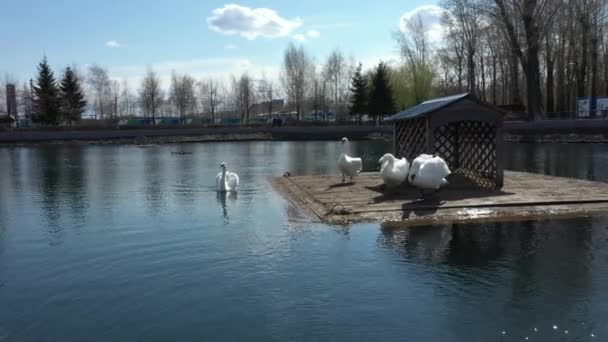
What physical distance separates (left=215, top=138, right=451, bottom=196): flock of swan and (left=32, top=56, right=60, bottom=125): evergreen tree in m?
62.7

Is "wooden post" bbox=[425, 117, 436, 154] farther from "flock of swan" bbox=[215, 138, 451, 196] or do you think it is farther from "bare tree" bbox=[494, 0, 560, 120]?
"bare tree" bbox=[494, 0, 560, 120]

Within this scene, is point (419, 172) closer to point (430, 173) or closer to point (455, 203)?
point (430, 173)

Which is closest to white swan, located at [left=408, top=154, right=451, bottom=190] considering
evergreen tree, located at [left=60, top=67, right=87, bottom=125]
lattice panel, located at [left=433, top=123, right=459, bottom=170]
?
lattice panel, located at [left=433, top=123, right=459, bottom=170]

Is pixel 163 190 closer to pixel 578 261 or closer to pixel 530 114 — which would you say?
pixel 578 261

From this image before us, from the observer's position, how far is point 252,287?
8859 millimetres

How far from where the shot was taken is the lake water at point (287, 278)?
7344 millimetres

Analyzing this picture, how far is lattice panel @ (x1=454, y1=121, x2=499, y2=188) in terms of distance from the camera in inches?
714

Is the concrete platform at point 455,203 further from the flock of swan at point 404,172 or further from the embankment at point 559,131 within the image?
Answer: the embankment at point 559,131

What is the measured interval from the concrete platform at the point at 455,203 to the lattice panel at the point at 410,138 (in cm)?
162

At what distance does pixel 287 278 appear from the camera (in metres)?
9.24

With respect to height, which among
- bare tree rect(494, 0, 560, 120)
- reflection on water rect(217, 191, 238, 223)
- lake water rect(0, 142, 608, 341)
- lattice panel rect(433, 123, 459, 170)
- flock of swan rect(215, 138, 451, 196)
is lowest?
lake water rect(0, 142, 608, 341)

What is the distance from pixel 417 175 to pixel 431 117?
273 cm

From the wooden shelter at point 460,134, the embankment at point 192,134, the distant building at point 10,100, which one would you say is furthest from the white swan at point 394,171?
the distant building at point 10,100

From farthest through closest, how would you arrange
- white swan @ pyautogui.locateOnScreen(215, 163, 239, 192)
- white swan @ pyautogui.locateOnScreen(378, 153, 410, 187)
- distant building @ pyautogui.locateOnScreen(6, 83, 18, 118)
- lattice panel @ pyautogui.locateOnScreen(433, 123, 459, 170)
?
distant building @ pyautogui.locateOnScreen(6, 83, 18, 118), lattice panel @ pyautogui.locateOnScreen(433, 123, 459, 170), white swan @ pyautogui.locateOnScreen(215, 163, 239, 192), white swan @ pyautogui.locateOnScreen(378, 153, 410, 187)
